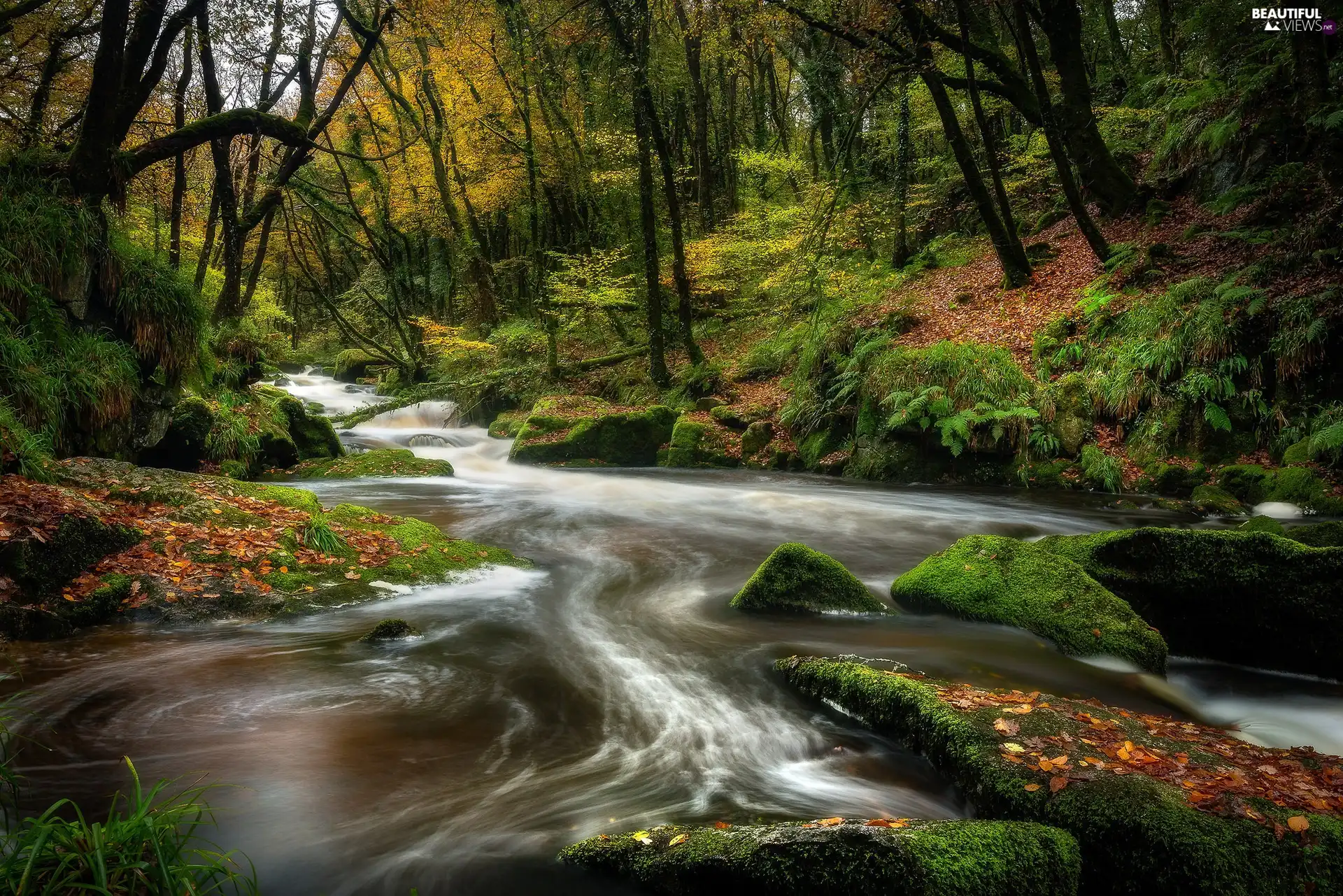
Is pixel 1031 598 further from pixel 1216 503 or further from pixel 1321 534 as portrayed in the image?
pixel 1216 503

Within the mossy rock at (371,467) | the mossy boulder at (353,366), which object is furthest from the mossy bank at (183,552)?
the mossy boulder at (353,366)

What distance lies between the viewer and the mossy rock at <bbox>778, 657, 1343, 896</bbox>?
2256mm

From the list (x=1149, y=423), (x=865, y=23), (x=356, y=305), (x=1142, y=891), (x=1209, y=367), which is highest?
(x=865, y=23)

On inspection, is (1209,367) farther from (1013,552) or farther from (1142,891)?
(1142,891)

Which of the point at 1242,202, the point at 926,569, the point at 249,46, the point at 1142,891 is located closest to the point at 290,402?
the point at 249,46

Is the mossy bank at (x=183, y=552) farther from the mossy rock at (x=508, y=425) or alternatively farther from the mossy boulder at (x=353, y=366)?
the mossy boulder at (x=353, y=366)

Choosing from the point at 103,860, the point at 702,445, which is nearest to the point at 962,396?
the point at 702,445

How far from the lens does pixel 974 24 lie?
13188mm

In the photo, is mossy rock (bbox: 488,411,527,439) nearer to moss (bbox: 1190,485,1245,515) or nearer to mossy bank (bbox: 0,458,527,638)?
mossy bank (bbox: 0,458,527,638)

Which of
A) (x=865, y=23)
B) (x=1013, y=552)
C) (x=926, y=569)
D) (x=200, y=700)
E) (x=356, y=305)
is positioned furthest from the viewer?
(x=356, y=305)

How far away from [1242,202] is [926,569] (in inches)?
380

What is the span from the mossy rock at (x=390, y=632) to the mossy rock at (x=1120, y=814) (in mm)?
3557

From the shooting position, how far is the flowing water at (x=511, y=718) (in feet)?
9.63

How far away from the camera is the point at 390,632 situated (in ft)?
16.6
